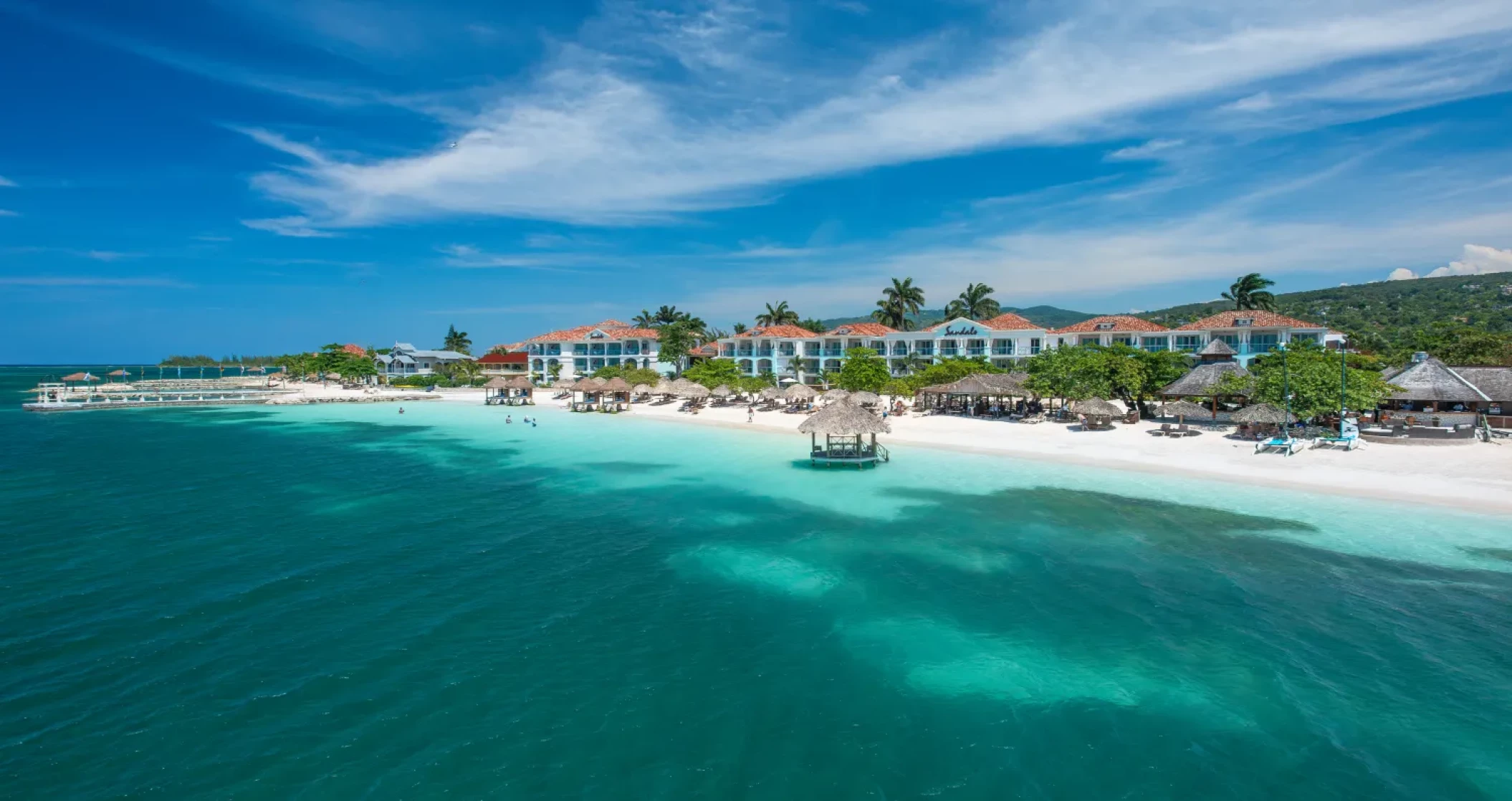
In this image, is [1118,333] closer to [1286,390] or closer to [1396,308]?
A: [1286,390]

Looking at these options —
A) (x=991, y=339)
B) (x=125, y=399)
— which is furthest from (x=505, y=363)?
(x=991, y=339)

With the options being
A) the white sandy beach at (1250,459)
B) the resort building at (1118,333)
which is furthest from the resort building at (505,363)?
the resort building at (1118,333)

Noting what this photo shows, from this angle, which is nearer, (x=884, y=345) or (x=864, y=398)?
(x=864, y=398)

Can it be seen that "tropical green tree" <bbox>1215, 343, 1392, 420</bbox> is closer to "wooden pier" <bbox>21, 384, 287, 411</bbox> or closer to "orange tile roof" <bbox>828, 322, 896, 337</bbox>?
"orange tile roof" <bbox>828, 322, 896, 337</bbox>

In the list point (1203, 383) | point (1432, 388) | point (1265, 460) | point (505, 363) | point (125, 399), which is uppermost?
point (505, 363)

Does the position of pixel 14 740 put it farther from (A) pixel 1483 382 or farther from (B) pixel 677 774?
(A) pixel 1483 382

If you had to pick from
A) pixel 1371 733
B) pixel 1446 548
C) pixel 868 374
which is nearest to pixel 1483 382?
pixel 1446 548

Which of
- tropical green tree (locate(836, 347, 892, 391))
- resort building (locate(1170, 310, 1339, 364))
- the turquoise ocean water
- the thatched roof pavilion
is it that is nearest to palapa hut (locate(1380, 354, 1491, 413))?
the thatched roof pavilion
